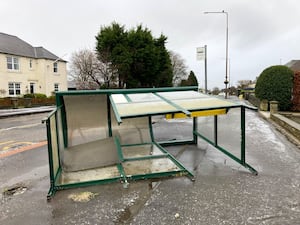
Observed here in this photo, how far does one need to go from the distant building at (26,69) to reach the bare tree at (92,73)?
13.8 ft

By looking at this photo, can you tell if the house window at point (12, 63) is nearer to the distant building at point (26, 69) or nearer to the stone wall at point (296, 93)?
the distant building at point (26, 69)

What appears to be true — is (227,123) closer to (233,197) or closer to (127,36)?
(233,197)

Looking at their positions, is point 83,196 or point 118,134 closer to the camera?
point 83,196

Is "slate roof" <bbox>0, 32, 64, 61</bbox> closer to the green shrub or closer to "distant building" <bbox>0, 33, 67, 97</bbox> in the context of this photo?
"distant building" <bbox>0, 33, 67, 97</bbox>

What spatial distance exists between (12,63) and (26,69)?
1.96 m

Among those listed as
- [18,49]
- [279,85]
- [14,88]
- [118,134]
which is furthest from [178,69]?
[118,134]

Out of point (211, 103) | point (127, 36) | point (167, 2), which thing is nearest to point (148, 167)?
point (211, 103)

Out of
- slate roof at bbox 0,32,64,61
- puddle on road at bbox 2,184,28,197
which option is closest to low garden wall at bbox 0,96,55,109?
slate roof at bbox 0,32,64,61

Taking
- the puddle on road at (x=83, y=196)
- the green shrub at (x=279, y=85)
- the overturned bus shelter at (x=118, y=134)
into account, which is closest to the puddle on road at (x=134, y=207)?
the overturned bus shelter at (x=118, y=134)

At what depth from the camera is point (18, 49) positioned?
30125 mm

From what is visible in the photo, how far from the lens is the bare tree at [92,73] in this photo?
27.2m

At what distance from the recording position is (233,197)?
153 inches

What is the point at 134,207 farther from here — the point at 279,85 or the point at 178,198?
the point at 279,85

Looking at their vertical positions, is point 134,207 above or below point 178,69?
below
